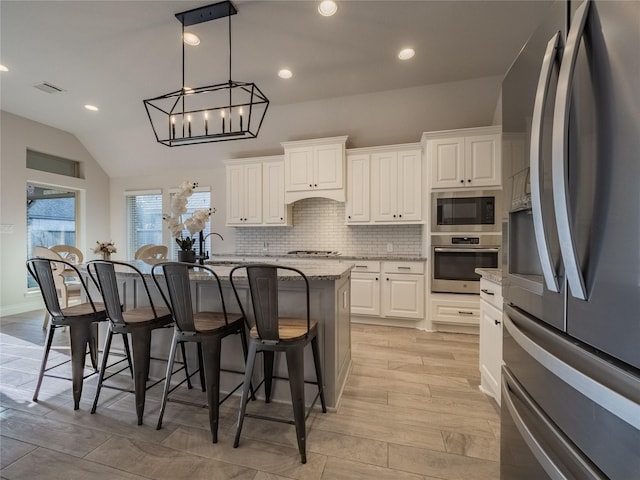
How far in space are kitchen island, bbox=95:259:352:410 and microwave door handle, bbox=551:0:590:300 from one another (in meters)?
1.35

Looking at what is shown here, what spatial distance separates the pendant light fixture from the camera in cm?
237

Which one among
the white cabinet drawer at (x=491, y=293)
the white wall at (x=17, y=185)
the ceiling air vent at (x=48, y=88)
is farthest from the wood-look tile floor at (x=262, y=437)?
the ceiling air vent at (x=48, y=88)

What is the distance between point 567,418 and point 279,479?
1.33 meters

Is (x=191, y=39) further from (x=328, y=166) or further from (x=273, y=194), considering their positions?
(x=273, y=194)

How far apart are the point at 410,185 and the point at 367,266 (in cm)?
126

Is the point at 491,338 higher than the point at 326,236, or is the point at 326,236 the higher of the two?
the point at 326,236

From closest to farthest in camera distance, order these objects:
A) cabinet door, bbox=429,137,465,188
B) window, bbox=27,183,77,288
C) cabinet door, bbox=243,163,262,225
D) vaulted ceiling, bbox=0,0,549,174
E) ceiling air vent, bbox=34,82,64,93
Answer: vaulted ceiling, bbox=0,0,549,174 < cabinet door, bbox=429,137,465,188 < ceiling air vent, bbox=34,82,64,93 < cabinet door, bbox=243,163,262,225 < window, bbox=27,183,77,288

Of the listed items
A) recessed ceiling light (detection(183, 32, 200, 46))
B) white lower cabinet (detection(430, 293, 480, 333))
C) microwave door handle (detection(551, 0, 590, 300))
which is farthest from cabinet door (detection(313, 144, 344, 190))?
microwave door handle (detection(551, 0, 590, 300))

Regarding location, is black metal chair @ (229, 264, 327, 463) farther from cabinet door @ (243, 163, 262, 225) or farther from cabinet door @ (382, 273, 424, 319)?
cabinet door @ (243, 163, 262, 225)

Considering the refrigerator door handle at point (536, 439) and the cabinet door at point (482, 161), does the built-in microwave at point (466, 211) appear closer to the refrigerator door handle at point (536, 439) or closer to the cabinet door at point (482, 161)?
the cabinet door at point (482, 161)

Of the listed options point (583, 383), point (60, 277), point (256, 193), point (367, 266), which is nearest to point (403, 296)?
point (367, 266)

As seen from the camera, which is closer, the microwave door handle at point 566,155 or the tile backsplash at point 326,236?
the microwave door handle at point 566,155

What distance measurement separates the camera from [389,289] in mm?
3869

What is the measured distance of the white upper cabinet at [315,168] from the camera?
4.16 m
